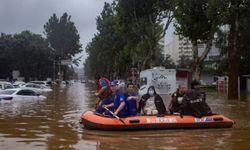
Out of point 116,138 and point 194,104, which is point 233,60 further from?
point 116,138

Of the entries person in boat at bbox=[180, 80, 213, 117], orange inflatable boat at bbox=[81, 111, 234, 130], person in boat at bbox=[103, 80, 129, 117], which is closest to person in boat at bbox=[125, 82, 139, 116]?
person in boat at bbox=[103, 80, 129, 117]

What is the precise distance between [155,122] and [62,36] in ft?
379

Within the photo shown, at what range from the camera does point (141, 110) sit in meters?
15.8

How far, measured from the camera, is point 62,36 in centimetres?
12812

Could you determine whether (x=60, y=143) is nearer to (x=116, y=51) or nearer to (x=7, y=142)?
(x=7, y=142)

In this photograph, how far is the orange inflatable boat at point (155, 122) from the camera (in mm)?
14461

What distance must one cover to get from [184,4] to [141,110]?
24.8 meters

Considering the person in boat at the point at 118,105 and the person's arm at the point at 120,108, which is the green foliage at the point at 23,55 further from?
the person's arm at the point at 120,108

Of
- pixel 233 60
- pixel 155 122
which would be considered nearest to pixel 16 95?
pixel 233 60

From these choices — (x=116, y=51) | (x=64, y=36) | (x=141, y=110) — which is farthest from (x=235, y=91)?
(x=64, y=36)

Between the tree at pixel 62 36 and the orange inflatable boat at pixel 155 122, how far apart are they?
112904 mm

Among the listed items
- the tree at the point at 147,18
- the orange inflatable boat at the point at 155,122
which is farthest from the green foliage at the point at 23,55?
the orange inflatable boat at the point at 155,122

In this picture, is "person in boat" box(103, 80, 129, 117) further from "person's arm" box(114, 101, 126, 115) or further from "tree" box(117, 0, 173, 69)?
"tree" box(117, 0, 173, 69)

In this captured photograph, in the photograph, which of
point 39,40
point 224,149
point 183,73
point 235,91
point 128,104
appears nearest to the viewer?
point 224,149
